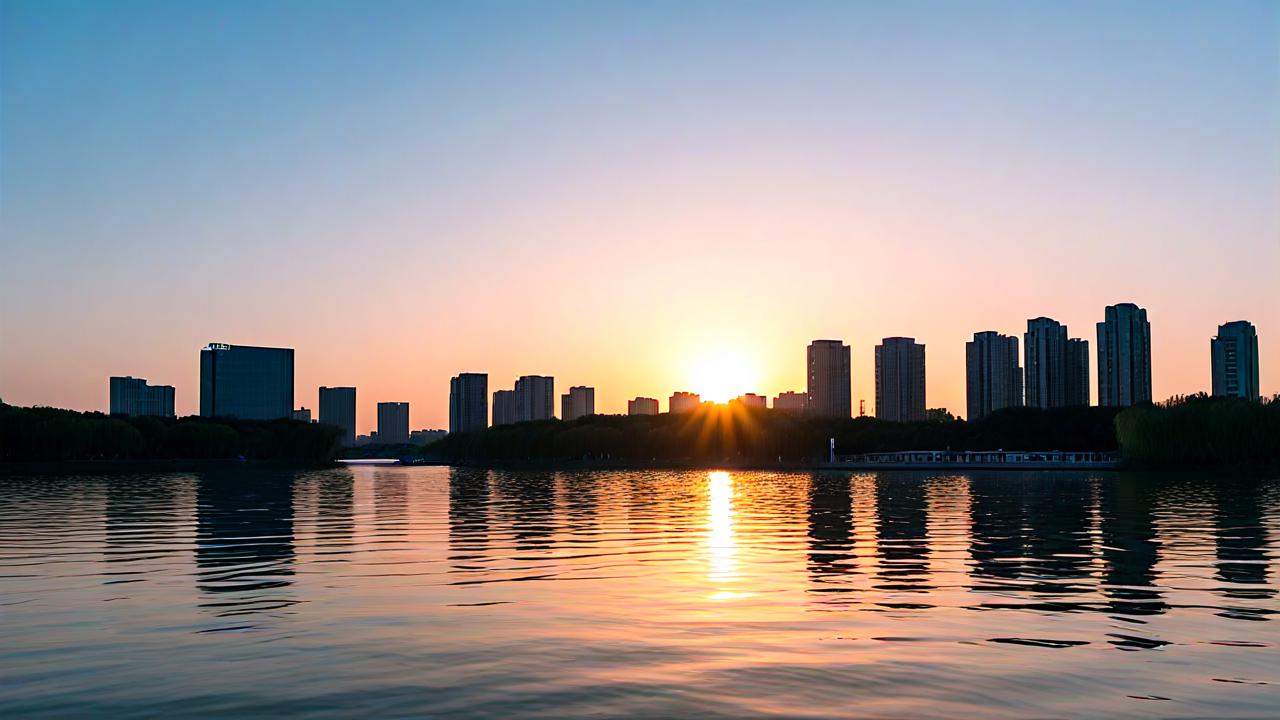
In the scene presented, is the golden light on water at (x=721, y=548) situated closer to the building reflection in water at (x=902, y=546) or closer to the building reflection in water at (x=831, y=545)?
the building reflection in water at (x=831, y=545)

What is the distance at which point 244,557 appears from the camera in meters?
33.1

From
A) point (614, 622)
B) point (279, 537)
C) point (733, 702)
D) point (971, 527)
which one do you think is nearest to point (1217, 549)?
point (971, 527)

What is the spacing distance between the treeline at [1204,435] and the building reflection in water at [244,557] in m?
110

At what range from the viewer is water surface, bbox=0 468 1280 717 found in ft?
46.0

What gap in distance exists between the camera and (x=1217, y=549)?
35.3 metres

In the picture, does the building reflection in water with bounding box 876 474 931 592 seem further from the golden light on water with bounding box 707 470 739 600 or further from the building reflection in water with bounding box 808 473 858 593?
the golden light on water with bounding box 707 470 739 600

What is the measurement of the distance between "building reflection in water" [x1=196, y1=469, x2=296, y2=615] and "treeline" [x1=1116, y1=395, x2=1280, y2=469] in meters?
110

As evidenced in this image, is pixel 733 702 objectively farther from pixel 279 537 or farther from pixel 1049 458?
pixel 1049 458

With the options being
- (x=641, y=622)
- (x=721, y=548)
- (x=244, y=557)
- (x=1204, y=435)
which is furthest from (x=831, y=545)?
(x=1204, y=435)

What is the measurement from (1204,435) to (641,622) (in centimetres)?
12919

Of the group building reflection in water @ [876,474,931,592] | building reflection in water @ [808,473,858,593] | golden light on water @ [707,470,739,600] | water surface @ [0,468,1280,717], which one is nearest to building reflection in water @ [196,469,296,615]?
water surface @ [0,468,1280,717]

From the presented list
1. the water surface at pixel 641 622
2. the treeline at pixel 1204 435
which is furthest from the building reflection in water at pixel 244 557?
the treeline at pixel 1204 435

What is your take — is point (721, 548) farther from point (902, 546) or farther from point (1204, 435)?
point (1204, 435)

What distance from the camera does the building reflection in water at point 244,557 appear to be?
918 inches
